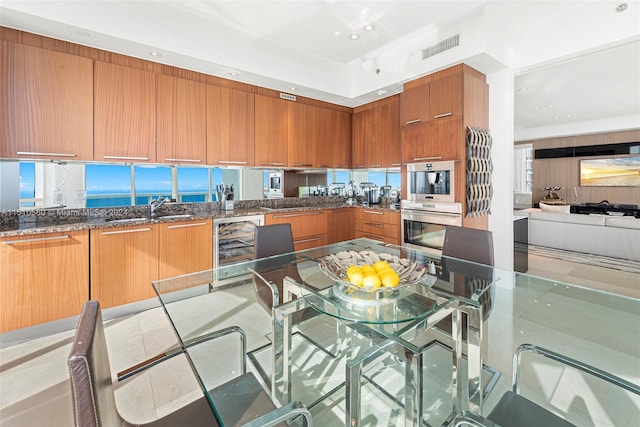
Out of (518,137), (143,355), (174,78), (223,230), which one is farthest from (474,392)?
(518,137)

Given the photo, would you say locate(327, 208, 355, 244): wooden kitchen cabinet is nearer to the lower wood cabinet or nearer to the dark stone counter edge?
the dark stone counter edge

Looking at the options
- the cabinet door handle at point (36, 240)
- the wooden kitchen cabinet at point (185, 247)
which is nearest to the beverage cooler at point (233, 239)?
the wooden kitchen cabinet at point (185, 247)

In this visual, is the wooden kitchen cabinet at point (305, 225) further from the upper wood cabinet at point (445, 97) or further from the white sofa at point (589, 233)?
the white sofa at point (589, 233)

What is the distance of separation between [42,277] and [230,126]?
7.65ft

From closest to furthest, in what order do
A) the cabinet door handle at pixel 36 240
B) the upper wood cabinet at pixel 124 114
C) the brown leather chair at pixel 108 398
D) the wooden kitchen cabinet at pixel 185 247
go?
1. the brown leather chair at pixel 108 398
2. the cabinet door handle at pixel 36 240
3. the upper wood cabinet at pixel 124 114
4. the wooden kitchen cabinet at pixel 185 247

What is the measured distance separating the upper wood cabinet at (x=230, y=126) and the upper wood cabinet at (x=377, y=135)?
1835mm

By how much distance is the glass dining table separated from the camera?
1186 millimetres

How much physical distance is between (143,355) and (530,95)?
6217mm

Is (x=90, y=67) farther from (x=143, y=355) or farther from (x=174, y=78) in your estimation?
(x=143, y=355)

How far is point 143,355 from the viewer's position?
212 cm

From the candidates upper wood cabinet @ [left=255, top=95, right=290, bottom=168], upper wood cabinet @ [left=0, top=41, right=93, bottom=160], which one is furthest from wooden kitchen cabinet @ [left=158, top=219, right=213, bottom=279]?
upper wood cabinet @ [left=255, top=95, right=290, bottom=168]

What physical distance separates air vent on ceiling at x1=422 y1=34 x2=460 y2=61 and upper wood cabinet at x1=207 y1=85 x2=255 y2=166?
218cm

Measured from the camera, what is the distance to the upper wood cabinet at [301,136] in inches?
163

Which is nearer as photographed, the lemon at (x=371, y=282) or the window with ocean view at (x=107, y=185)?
the lemon at (x=371, y=282)
